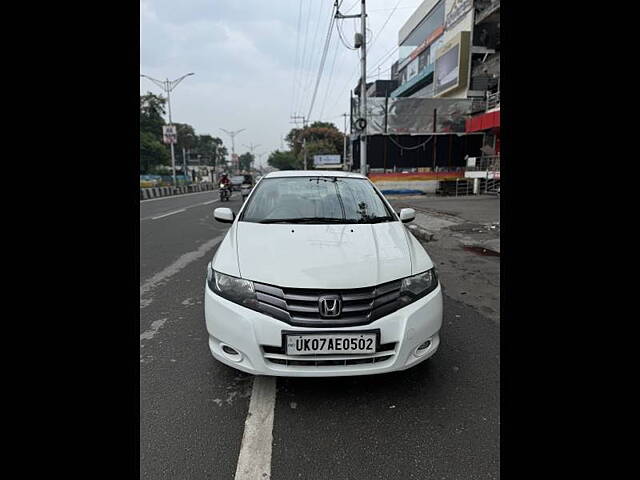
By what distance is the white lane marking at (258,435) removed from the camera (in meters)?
1.63

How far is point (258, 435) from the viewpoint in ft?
6.08

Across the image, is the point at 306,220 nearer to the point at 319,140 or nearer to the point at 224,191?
the point at 224,191

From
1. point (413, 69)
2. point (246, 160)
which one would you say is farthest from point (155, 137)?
point (246, 160)

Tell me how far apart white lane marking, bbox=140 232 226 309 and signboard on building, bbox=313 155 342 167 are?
4740 centimetres

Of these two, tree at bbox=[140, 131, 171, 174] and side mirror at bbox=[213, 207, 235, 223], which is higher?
tree at bbox=[140, 131, 171, 174]

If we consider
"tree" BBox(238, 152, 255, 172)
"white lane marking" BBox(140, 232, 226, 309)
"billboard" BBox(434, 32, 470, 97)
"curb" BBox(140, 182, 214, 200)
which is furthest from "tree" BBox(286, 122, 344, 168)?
"white lane marking" BBox(140, 232, 226, 309)

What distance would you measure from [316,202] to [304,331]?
1.61 metres

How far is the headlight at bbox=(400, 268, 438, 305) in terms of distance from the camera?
2137 mm

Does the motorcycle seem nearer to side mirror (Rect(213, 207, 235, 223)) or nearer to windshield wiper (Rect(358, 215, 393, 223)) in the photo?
side mirror (Rect(213, 207, 235, 223))
